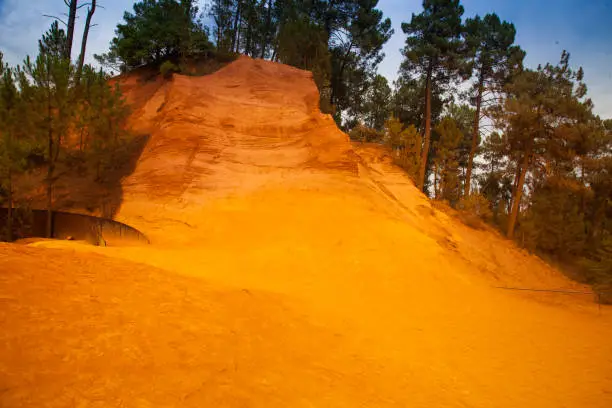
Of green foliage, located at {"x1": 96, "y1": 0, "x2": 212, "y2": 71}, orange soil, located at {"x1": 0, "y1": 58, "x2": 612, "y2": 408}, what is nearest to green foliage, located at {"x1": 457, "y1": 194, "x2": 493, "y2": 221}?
orange soil, located at {"x1": 0, "y1": 58, "x2": 612, "y2": 408}

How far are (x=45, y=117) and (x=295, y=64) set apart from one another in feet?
45.9

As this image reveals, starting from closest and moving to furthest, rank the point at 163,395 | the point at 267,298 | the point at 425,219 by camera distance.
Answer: the point at 163,395
the point at 267,298
the point at 425,219

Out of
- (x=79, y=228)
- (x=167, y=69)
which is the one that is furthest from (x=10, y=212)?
(x=167, y=69)

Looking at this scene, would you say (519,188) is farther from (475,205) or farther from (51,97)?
(51,97)

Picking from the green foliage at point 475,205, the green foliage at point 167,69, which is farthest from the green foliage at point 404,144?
the green foliage at point 167,69

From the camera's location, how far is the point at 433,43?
21.3m

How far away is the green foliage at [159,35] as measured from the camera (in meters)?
16.3

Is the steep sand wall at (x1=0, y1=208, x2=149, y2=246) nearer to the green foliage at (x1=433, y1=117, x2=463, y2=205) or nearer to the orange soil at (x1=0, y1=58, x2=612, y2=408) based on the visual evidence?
the orange soil at (x1=0, y1=58, x2=612, y2=408)

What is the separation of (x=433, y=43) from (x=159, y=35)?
51.9 ft

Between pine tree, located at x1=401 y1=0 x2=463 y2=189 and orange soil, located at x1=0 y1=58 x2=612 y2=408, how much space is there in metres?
13.3

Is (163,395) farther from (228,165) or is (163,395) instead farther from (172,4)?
(172,4)

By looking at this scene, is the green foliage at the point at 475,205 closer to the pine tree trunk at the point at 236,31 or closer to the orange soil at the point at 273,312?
the orange soil at the point at 273,312

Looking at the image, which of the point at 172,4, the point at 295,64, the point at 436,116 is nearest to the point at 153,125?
the point at 172,4

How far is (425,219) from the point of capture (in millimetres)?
13344
